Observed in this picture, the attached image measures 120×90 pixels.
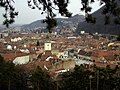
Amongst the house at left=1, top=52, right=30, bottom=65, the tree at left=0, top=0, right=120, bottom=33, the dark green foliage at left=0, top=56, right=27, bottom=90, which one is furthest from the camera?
the house at left=1, top=52, right=30, bottom=65

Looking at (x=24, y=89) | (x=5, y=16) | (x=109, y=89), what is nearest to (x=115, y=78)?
(x=109, y=89)

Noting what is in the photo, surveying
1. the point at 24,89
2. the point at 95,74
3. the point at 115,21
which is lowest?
the point at 24,89

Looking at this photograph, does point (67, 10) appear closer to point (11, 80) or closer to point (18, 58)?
point (11, 80)

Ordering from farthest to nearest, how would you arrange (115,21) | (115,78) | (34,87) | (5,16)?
1. (34,87)
2. (115,78)
3. (5,16)
4. (115,21)

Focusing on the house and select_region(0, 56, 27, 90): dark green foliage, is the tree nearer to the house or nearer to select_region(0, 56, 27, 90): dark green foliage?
select_region(0, 56, 27, 90): dark green foliage

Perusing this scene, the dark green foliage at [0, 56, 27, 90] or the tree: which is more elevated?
the tree

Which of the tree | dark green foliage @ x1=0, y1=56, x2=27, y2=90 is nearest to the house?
dark green foliage @ x1=0, y1=56, x2=27, y2=90

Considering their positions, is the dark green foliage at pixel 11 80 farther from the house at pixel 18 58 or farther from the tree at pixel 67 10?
the house at pixel 18 58

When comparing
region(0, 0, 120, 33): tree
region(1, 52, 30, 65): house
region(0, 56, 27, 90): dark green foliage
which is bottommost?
region(1, 52, 30, 65): house

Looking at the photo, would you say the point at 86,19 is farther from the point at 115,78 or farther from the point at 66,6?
the point at 115,78

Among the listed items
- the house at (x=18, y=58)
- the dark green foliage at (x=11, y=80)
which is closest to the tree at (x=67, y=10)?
the dark green foliage at (x=11, y=80)

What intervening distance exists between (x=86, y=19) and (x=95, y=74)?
406 inches

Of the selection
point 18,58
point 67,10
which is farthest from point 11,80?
point 18,58

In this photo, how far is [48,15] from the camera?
4.10 metres
